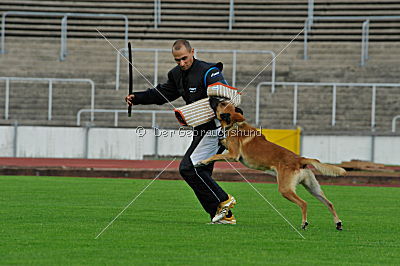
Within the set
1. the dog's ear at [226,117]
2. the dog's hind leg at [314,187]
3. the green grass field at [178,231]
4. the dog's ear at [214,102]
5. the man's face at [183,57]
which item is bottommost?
the green grass field at [178,231]

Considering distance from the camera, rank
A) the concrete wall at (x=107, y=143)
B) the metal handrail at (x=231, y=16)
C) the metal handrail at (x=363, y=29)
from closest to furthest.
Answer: the concrete wall at (x=107, y=143) < the metal handrail at (x=363, y=29) < the metal handrail at (x=231, y=16)

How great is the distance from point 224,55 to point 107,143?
626 cm

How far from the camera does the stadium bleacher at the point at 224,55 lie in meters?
25.7

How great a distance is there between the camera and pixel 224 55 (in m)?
28.3

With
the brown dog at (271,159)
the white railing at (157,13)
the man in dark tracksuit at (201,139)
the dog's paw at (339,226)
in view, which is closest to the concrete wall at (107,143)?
the white railing at (157,13)

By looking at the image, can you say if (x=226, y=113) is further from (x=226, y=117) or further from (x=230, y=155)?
(x=230, y=155)

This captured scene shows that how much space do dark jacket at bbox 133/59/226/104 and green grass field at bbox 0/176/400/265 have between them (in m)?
1.48

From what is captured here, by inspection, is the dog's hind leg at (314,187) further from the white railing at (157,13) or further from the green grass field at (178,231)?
the white railing at (157,13)

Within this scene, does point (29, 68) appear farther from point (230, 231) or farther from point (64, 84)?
point (230, 231)

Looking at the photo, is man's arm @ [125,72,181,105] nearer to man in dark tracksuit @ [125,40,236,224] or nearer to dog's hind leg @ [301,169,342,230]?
man in dark tracksuit @ [125,40,236,224]

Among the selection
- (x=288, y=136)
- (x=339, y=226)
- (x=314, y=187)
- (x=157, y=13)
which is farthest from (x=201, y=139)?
(x=157, y=13)

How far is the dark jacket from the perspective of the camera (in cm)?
991

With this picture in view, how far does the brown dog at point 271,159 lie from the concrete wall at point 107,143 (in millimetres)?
13385

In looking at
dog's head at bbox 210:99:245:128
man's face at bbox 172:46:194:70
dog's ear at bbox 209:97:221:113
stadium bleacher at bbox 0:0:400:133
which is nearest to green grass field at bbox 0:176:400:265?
dog's head at bbox 210:99:245:128
